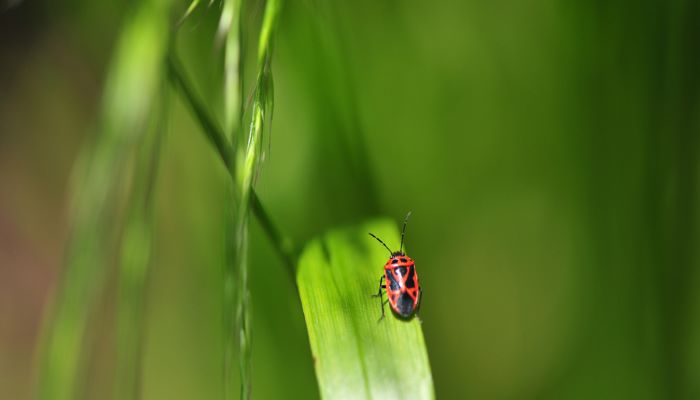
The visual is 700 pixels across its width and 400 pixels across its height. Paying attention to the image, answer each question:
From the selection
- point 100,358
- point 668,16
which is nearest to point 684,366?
point 668,16

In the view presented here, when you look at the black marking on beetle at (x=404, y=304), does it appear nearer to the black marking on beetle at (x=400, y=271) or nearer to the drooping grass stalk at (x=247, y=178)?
the black marking on beetle at (x=400, y=271)

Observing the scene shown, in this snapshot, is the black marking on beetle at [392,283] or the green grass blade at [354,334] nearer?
the green grass blade at [354,334]

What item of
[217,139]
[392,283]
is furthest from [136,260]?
[392,283]

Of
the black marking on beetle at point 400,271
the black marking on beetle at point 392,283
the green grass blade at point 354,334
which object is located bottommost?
the green grass blade at point 354,334

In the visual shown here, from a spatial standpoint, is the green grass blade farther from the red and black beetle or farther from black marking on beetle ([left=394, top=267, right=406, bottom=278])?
black marking on beetle ([left=394, top=267, right=406, bottom=278])

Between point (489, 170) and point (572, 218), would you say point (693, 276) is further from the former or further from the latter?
point (489, 170)

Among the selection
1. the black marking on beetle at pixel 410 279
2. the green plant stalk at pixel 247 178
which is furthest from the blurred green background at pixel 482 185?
the black marking on beetle at pixel 410 279

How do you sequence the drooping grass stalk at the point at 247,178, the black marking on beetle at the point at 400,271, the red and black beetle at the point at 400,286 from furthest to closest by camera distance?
1. the black marking on beetle at the point at 400,271
2. the red and black beetle at the point at 400,286
3. the drooping grass stalk at the point at 247,178

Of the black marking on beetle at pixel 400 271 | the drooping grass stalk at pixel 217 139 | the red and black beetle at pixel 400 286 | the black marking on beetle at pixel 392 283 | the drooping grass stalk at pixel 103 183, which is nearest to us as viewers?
the drooping grass stalk at pixel 103 183
